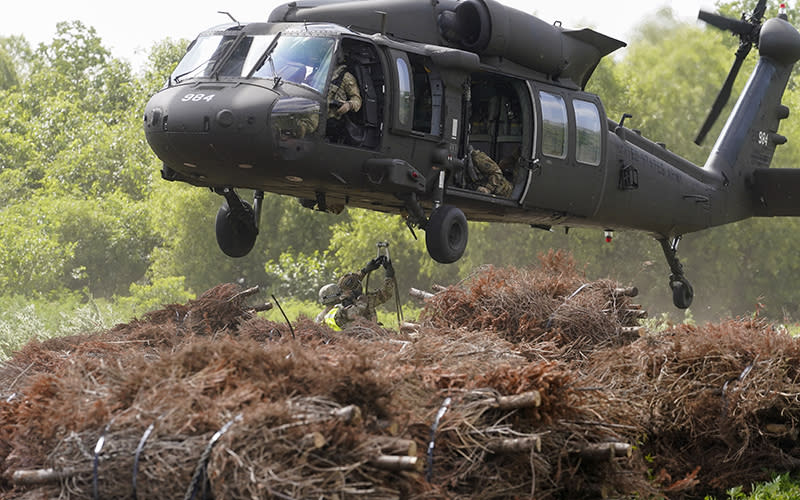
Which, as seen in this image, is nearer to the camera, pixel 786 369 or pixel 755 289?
pixel 786 369

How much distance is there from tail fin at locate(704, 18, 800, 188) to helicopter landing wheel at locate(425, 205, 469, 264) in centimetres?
646

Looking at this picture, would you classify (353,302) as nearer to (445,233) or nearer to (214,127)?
(445,233)

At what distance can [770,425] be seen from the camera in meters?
7.91

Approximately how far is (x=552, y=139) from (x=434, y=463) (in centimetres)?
665

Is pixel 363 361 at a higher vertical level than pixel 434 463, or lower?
higher

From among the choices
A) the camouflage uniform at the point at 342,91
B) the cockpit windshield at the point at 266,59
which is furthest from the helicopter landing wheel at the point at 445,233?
the cockpit windshield at the point at 266,59

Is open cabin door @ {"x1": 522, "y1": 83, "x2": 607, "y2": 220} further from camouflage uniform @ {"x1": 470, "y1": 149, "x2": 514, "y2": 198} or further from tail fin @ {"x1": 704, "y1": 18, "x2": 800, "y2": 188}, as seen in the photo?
tail fin @ {"x1": 704, "y1": 18, "x2": 800, "y2": 188}

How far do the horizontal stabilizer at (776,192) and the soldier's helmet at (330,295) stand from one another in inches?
310

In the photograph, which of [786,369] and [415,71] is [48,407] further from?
[415,71]

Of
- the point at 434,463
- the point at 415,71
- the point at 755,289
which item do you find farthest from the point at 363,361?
the point at 755,289

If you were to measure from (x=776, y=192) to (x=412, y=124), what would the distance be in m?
8.09

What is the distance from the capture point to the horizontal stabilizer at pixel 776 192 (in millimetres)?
15570

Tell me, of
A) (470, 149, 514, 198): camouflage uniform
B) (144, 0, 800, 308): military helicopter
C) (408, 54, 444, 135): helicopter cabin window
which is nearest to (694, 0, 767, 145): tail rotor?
(144, 0, 800, 308): military helicopter

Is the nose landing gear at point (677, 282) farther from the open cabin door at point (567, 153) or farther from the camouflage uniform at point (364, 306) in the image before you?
the camouflage uniform at point (364, 306)
